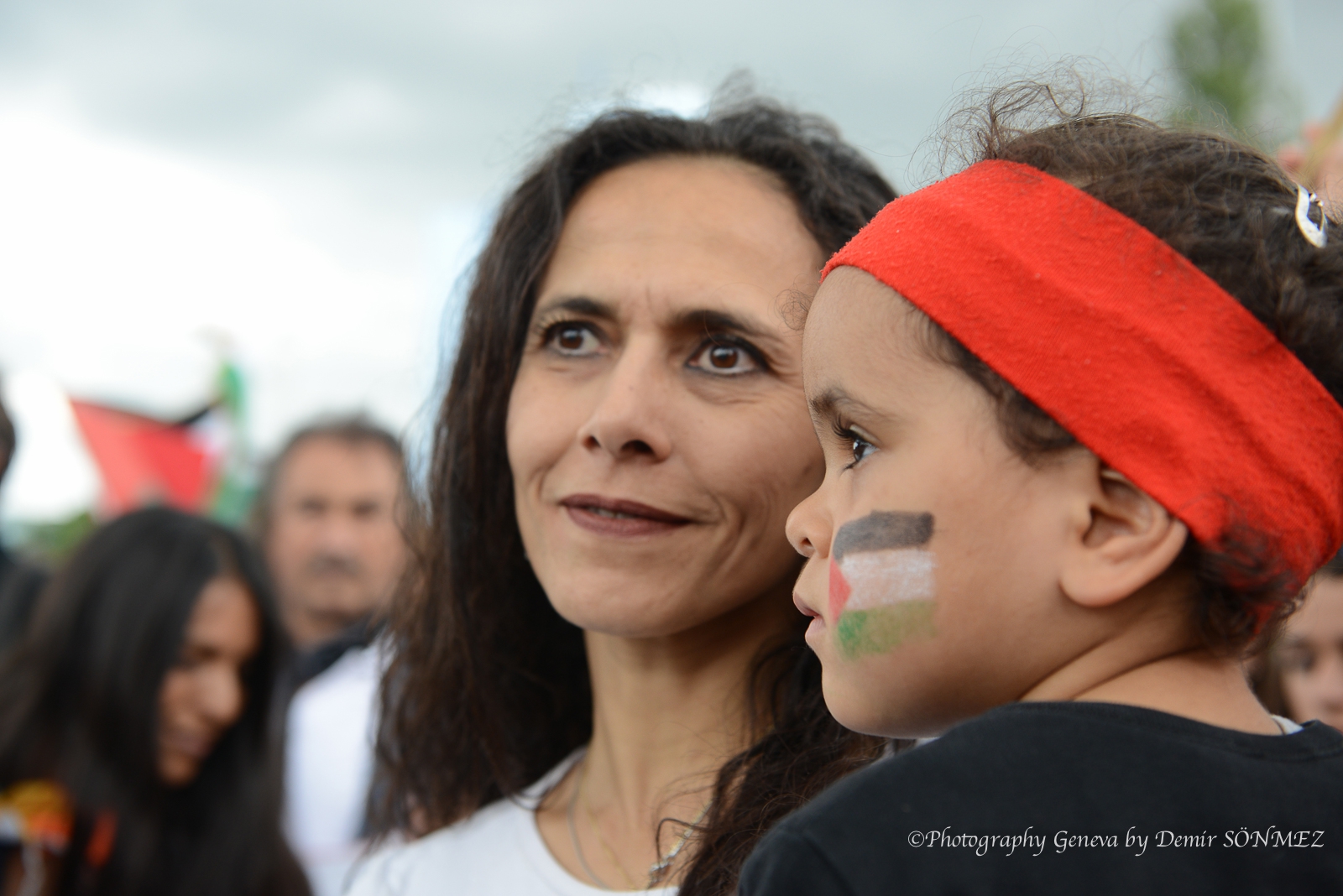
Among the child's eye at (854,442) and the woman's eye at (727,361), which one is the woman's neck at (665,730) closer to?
the woman's eye at (727,361)

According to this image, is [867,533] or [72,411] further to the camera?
[72,411]

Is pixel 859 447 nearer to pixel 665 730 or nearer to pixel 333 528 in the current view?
pixel 665 730

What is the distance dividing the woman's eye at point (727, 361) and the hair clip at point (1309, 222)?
2.87 feet

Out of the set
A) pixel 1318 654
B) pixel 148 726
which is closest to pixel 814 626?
pixel 1318 654

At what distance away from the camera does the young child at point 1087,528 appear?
0.99 metres

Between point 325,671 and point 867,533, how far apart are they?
4.14 meters

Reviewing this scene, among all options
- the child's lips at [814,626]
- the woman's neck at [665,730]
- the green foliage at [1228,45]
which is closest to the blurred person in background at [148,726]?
the woman's neck at [665,730]

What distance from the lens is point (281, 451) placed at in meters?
5.79

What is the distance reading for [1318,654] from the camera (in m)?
2.93

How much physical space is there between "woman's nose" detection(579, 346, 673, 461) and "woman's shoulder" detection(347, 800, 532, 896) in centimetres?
80

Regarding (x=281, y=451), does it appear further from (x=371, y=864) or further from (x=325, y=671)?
(x=371, y=864)

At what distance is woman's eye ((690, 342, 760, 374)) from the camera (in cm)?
189

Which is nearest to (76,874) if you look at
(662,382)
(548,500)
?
(548,500)

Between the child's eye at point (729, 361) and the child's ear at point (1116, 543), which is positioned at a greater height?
the child's eye at point (729, 361)
